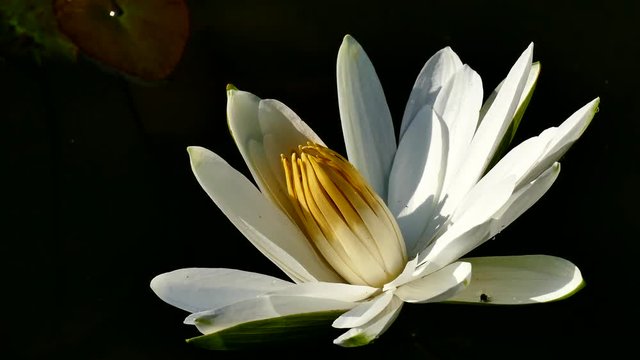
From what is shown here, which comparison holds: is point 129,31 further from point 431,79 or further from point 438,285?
point 438,285

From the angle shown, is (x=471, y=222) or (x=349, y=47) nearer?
(x=471, y=222)

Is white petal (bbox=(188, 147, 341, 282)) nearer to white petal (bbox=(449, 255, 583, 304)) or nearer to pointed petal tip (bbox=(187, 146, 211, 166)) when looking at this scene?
pointed petal tip (bbox=(187, 146, 211, 166))

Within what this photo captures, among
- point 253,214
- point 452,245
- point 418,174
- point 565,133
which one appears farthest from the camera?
point 418,174

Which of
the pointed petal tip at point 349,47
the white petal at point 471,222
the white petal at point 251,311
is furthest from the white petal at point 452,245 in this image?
the pointed petal tip at point 349,47

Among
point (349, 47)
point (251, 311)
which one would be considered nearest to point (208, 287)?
point (251, 311)

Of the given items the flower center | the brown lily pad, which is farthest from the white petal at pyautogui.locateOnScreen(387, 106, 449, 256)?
the brown lily pad

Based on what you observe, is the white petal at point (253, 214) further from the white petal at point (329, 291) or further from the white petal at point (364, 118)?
the white petal at point (364, 118)
